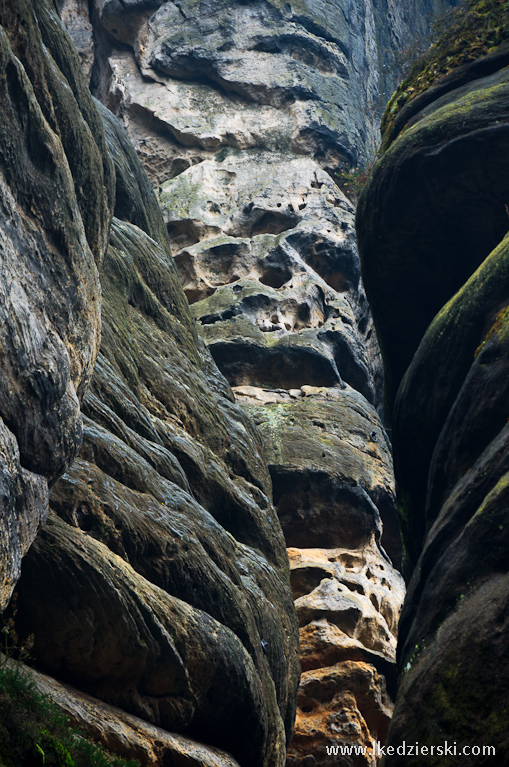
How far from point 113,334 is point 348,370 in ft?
39.1

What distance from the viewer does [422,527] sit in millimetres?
11477

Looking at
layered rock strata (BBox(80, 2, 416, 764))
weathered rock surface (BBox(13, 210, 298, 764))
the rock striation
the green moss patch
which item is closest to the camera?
the green moss patch

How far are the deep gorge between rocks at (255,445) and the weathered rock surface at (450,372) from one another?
0.04 metres

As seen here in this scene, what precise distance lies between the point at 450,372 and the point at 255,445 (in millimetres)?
5849

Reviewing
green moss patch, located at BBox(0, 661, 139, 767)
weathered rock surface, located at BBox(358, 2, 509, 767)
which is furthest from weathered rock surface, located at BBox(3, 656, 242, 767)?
weathered rock surface, located at BBox(358, 2, 509, 767)

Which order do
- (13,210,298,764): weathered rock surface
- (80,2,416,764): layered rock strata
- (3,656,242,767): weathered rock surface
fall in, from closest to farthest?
(3,656,242,767): weathered rock surface
(13,210,298,764): weathered rock surface
(80,2,416,764): layered rock strata

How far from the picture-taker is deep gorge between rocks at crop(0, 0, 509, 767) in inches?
290

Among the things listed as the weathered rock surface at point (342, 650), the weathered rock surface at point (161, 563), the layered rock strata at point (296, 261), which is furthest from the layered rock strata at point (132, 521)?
the layered rock strata at point (296, 261)

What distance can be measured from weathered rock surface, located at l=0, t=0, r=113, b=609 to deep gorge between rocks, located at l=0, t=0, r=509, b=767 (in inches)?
1.4

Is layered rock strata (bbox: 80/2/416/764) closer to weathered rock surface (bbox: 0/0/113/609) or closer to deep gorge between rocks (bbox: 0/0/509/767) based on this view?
deep gorge between rocks (bbox: 0/0/509/767)

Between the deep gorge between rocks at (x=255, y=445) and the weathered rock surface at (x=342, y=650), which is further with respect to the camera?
the weathered rock surface at (x=342, y=650)

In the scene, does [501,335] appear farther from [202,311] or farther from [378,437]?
[202,311]

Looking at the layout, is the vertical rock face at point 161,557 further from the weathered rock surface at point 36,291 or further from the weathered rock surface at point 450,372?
the weathered rock surface at point 450,372

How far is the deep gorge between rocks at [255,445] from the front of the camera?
24.2 ft
